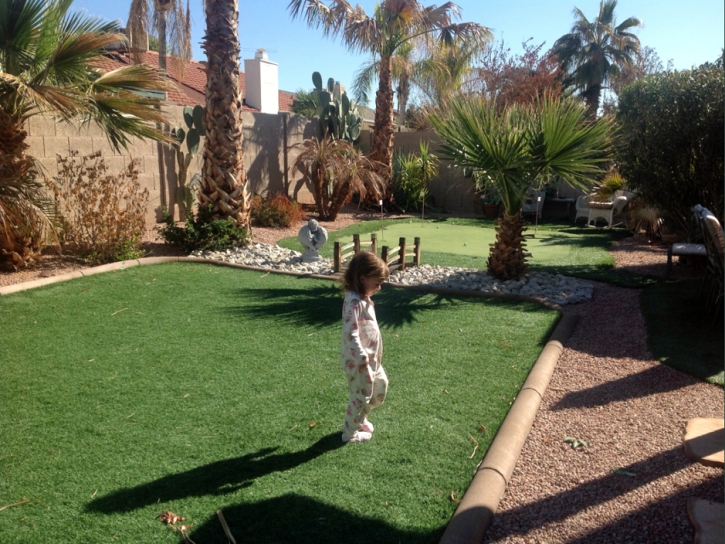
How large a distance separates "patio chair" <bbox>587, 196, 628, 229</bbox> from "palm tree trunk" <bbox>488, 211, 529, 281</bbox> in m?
7.84

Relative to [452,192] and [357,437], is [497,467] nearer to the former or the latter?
[357,437]

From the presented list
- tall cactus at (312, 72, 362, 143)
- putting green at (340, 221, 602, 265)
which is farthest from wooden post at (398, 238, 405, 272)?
tall cactus at (312, 72, 362, 143)

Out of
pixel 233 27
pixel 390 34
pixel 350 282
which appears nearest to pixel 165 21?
pixel 390 34

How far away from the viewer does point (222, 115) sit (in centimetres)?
998

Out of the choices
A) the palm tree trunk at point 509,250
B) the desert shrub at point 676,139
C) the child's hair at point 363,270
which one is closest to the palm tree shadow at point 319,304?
the palm tree trunk at point 509,250

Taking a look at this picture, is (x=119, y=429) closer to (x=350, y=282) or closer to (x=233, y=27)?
(x=350, y=282)

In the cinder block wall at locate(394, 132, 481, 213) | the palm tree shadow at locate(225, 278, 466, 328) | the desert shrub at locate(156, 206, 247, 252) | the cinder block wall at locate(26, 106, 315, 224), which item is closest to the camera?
the palm tree shadow at locate(225, 278, 466, 328)

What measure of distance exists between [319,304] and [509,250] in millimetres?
2887

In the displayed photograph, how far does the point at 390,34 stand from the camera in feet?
55.5

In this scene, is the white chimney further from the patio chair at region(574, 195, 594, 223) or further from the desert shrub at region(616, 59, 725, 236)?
the desert shrub at region(616, 59, 725, 236)

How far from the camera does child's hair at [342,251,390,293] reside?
3457mm

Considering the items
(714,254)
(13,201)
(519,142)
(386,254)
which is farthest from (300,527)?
(13,201)

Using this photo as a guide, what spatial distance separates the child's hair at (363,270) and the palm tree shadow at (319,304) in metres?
2.75

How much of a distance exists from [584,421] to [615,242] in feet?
30.8
